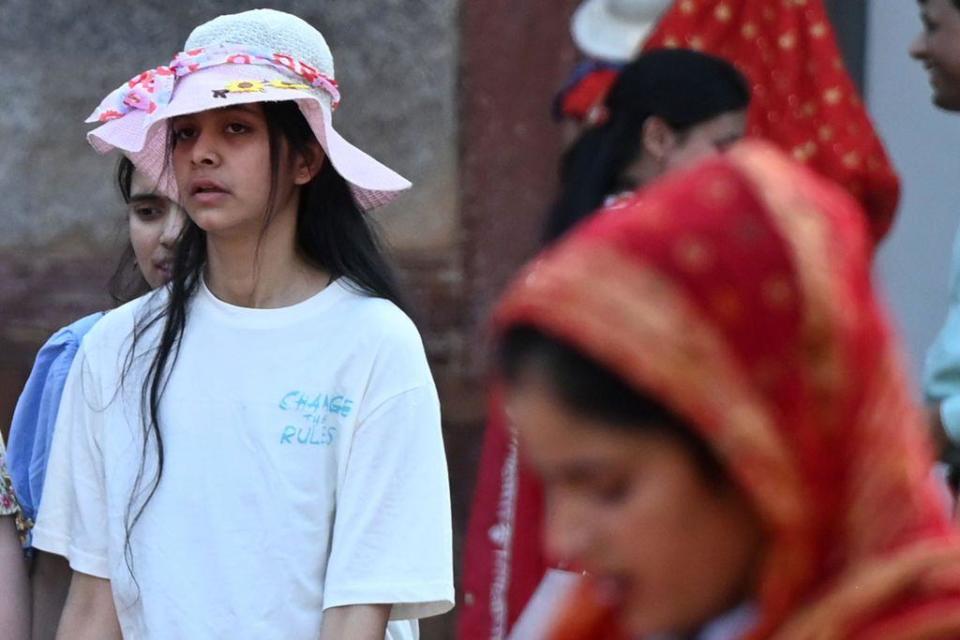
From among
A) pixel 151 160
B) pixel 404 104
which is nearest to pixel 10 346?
pixel 404 104

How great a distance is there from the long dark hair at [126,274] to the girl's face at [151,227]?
2cm

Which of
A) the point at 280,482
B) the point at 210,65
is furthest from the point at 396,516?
the point at 210,65

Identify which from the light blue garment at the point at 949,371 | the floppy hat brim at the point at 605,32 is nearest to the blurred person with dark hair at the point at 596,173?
the light blue garment at the point at 949,371

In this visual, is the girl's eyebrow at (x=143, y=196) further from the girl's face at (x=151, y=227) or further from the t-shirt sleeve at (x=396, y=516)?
the t-shirt sleeve at (x=396, y=516)

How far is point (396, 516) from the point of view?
9.65ft

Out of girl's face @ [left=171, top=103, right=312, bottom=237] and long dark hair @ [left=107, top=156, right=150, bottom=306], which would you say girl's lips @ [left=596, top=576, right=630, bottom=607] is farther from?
long dark hair @ [left=107, top=156, right=150, bottom=306]

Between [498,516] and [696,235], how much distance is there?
1.46 meters

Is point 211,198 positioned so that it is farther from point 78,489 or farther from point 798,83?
point 798,83

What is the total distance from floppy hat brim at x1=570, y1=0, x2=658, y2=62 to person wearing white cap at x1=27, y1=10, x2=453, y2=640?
118cm

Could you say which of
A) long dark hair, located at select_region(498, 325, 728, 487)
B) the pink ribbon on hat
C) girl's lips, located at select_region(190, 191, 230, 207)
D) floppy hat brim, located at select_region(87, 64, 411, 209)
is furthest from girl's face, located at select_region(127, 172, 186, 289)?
long dark hair, located at select_region(498, 325, 728, 487)

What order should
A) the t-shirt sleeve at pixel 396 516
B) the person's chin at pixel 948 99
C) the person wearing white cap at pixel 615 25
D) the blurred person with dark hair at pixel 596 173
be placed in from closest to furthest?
the blurred person with dark hair at pixel 596 173 < the t-shirt sleeve at pixel 396 516 < the person's chin at pixel 948 99 < the person wearing white cap at pixel 615 25

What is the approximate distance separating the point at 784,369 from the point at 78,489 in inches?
76.1

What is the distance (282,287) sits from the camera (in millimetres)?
3096

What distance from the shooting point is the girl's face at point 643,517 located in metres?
1.42
